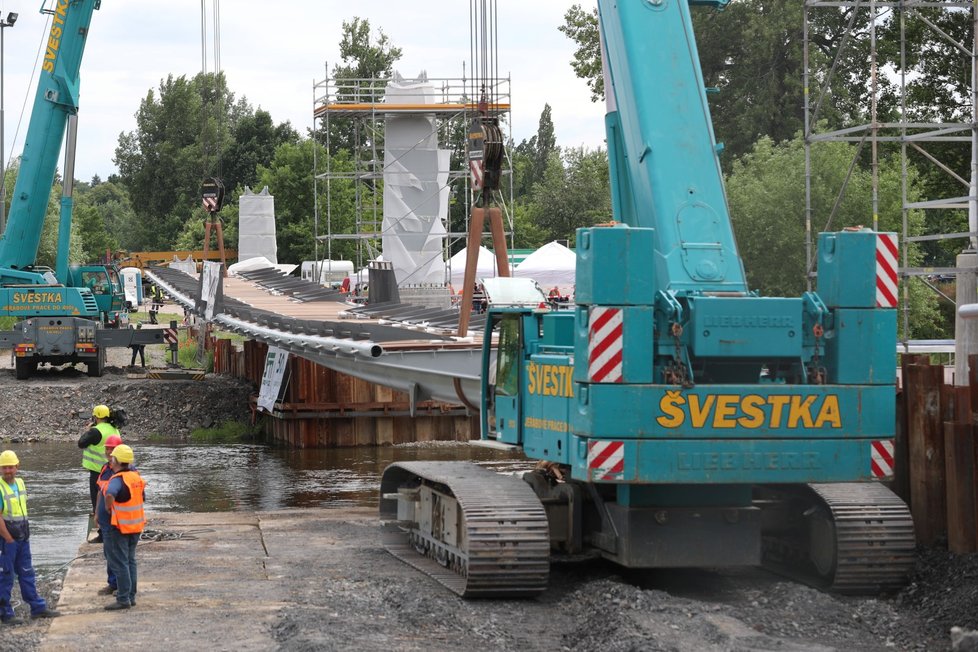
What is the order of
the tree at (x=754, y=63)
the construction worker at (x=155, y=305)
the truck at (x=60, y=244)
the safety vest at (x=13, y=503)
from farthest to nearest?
1. the construction worker at (x=155, y=305)
2. the tree at (x=754, y=63)
3. the truck at (x=60, y=244)
4. the safety vest at (x=13, y=503)

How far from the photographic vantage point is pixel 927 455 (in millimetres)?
13344

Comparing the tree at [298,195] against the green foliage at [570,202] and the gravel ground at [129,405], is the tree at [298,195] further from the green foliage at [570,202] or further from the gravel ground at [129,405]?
the gravel ground at [129,405]

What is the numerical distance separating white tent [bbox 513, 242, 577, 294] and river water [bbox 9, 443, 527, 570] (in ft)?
66.4

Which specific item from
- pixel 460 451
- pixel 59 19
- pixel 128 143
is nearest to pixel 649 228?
pixel 460 451

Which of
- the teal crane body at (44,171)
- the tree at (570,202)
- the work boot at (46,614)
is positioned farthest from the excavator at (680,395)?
the tree at (570,202)

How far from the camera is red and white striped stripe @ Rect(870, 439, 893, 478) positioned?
11.7m

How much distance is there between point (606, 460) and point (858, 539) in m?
2.47

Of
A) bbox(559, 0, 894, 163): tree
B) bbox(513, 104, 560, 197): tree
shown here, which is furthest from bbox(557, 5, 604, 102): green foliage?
bbox(513, 104, 560, 197): tree

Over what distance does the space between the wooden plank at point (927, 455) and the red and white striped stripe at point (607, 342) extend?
370cm

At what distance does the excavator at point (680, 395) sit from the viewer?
11344 millimetres

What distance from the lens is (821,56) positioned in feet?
186

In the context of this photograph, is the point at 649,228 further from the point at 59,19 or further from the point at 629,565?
the point at 59,19

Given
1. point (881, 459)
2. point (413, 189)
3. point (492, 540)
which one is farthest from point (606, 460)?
point (413, 189)

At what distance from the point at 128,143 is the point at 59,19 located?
8457 cm
